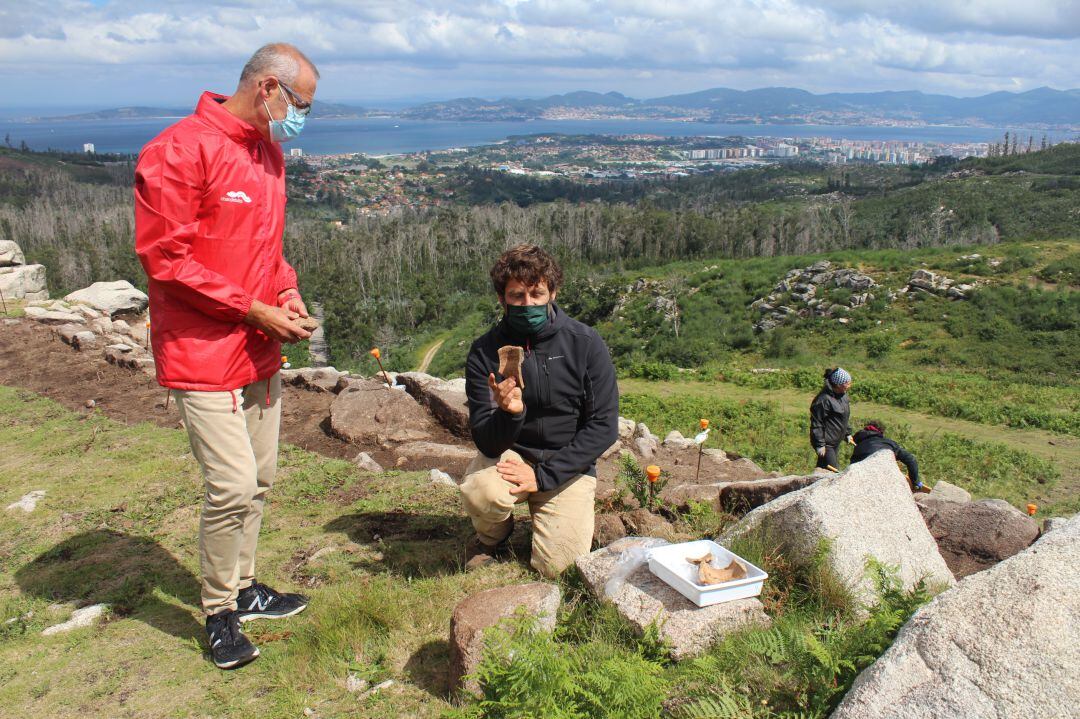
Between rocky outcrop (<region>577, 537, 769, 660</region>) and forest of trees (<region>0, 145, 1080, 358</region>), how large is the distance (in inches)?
1886

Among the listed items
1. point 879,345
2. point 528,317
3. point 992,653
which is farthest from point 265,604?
point 879,345

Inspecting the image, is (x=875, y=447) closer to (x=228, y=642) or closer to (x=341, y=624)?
(x=341, y=624)

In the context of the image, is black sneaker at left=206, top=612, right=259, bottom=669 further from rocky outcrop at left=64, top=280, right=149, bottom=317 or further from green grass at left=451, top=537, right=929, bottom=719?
rocky outcrop at left=64, top=280, right=149, bottom=317

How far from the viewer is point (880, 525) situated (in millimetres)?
3814

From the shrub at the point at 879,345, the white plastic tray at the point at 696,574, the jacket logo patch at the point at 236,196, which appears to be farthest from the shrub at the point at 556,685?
the shrub at the point at 879,345

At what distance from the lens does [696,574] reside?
3.51m

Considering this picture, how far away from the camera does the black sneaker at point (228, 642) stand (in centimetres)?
338

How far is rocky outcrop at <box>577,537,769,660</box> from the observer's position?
3.17 m

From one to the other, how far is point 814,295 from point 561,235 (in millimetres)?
55084

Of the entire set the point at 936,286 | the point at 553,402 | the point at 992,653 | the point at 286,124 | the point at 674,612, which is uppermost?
the point at 286,124

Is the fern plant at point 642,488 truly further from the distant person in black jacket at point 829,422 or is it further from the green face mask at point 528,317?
the distant person in black jacket at point 829,422

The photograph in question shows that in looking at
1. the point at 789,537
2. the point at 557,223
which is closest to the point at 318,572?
the point at 789,537

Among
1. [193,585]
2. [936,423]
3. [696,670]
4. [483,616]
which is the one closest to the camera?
[696,670]

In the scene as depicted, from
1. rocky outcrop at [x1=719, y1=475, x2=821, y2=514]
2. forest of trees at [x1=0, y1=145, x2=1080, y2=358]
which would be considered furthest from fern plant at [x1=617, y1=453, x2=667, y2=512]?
forest of trees at [x1=0, y1=145, x2=1080, y2=358]
